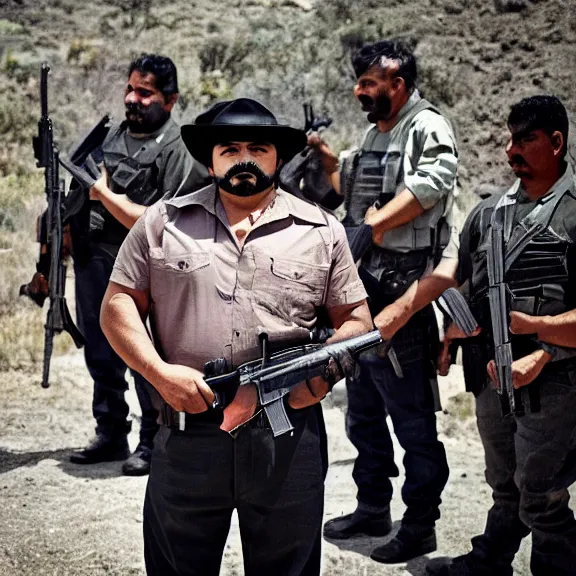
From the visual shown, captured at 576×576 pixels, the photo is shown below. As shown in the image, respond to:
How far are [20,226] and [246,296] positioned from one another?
928cm

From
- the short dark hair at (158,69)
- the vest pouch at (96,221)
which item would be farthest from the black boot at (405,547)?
the short dark hair at (158,69)

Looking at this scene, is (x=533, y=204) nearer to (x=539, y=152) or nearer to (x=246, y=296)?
(x=539, y=152)

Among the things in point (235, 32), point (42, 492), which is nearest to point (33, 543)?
point (42, 492)

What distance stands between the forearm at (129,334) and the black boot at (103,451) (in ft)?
10.9

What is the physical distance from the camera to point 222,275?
137 inches

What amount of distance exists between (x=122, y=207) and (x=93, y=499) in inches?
63.6

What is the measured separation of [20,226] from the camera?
40.2 ft

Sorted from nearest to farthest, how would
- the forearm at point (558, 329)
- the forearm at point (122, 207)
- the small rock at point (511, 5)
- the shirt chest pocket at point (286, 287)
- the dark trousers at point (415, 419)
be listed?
the shirt chest pocket at point (286, 287) < the forearm at point (558, 329) < the dark trousers at point (415, 419) < the forearm at point (122, 207) < the small rock at point (511, 5)

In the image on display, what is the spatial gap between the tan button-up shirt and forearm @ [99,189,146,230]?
2.38 meters

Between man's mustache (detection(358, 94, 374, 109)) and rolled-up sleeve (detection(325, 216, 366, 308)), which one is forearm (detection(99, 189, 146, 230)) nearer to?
man's mustache (detection(358, 94, 374, 109))

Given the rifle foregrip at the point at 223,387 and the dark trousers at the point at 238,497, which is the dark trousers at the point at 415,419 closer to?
the dark trousers at the point at 238,497

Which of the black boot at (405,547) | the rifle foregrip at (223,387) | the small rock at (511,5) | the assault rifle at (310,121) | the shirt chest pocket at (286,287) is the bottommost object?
the black boot at (405,547)

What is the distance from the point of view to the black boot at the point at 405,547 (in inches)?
203

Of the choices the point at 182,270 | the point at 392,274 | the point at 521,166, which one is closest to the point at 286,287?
the point at 182,270
